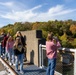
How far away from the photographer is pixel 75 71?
5984 mm

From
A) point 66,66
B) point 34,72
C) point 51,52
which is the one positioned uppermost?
point 51,52

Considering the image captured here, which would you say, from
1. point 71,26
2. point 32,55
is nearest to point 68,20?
point 71,26

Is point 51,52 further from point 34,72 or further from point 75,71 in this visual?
point 34,72

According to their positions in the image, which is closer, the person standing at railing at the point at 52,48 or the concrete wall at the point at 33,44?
the person standing at railing at the point at 52,48

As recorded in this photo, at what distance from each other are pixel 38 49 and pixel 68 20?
11147cm

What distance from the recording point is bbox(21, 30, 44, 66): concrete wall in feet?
32.1

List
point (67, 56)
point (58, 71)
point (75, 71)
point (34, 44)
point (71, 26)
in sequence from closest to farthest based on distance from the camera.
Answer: point (75, 71) < point (67, 56) < point (58, 71) < point (34, 44) < point (71, 26)

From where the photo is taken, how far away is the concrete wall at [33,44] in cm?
979

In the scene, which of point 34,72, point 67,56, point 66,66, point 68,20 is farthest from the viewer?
point 68,20

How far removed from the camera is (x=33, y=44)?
1034cm

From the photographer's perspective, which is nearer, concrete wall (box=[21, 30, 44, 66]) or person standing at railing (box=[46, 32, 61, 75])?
person standing at railing (box=[46, 32, 61, 75])

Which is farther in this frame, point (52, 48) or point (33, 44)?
point (33, 44)

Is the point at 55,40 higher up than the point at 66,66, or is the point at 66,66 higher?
the point at 55,40

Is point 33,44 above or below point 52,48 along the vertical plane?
below
